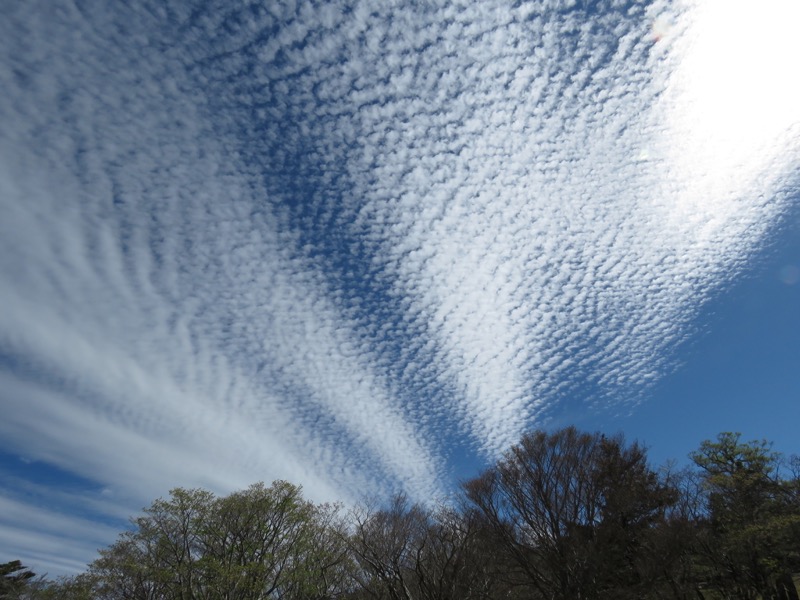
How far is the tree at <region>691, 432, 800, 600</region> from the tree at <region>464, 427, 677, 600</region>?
2850 mm

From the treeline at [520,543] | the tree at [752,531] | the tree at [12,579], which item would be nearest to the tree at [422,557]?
the treeline at [520,543]

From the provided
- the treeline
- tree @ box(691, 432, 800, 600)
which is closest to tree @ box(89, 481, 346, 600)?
the treeline

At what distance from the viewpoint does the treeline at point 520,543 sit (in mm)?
22812

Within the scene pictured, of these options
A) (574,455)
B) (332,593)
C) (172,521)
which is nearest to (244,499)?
(172,521)

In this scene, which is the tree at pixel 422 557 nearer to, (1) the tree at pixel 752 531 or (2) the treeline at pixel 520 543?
(2) the treeline at pixel 520 543

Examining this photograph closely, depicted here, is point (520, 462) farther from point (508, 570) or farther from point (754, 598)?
point (754, 598)

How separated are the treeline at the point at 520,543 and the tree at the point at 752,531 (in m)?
0.08

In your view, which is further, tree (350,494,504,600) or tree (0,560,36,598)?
tree (0,560,36,598)

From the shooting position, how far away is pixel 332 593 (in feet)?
95.0

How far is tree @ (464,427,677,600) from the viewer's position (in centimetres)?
2381

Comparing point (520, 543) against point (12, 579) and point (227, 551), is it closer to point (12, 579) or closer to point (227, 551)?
point (227, 551)

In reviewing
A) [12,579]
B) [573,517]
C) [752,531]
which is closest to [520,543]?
[573,517]

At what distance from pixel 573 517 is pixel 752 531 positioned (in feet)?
24.8

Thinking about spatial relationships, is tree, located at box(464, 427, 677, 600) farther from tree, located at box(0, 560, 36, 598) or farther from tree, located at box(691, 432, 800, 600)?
tree, located at box(0, 560, 36, 598)
